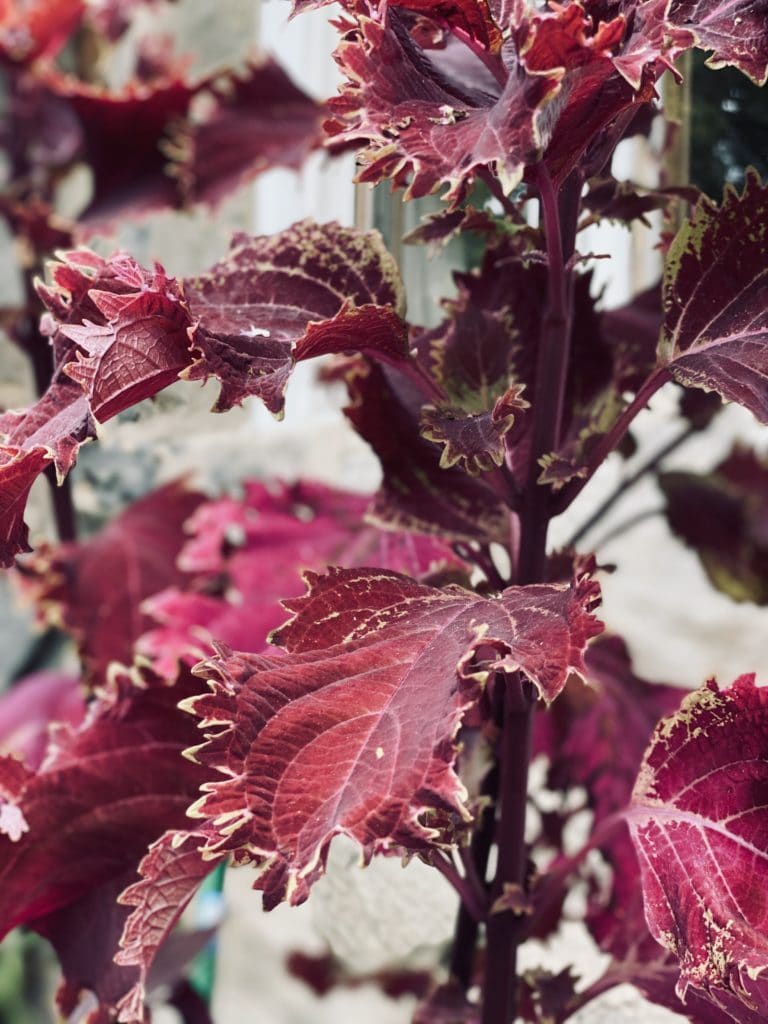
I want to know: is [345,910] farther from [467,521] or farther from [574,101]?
[574,101]

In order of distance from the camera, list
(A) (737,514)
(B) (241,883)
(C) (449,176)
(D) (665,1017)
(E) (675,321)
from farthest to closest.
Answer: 1. (B) (241,883)
2. (A) (737,514)
3. (D) (665,1017)
4. (E) (675,321)
5. (C) (449,176)

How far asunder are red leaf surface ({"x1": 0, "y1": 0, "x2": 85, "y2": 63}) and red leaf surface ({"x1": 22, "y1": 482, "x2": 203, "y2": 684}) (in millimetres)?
421

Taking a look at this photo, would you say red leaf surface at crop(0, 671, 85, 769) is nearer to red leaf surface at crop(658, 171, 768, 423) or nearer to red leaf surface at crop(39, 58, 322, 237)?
red leaf surface at crop(39, 58, 322, 237)

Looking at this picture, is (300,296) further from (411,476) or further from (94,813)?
(94,813)

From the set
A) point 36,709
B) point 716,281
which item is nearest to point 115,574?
point 36,709

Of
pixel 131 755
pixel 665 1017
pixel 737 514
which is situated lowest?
pixel 665 1017

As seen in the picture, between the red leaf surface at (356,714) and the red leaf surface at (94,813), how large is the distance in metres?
0.15

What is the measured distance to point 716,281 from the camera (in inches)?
15.1

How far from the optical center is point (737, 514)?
0.71m

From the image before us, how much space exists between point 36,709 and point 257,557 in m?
0.29

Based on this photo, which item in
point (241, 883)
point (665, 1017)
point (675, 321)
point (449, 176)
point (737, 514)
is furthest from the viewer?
point (241, 883)

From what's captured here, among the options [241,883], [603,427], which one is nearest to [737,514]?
[603,427]

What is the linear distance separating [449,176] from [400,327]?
3.5 inches

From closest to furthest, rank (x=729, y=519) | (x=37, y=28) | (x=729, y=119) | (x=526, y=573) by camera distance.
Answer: (x=526, y=573) → (x=729, y=119) → (x=729, y=519) → (x=37, y=28)
